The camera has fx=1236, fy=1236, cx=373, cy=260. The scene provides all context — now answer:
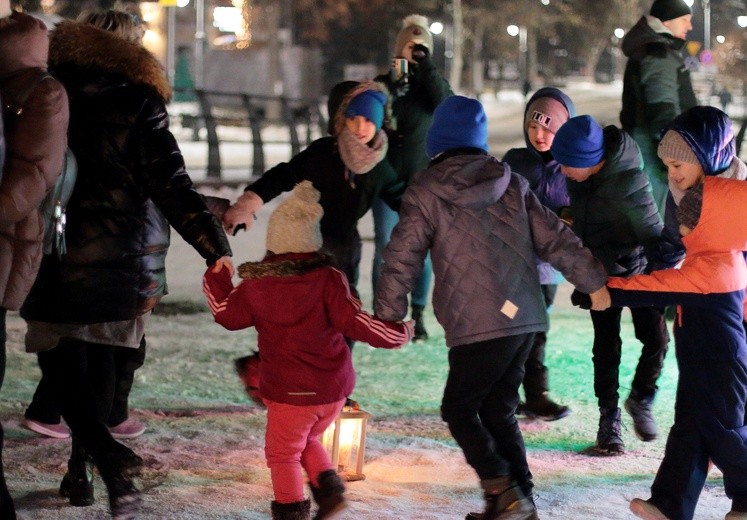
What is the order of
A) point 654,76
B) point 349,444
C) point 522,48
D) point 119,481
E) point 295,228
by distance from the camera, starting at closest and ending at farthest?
point 119,481
point 295,228
point 349,444
point 654,76
point 522,48

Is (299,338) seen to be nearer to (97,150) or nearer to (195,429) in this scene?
(97,150)

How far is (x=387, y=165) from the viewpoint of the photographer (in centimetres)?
647

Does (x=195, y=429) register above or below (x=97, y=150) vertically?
below

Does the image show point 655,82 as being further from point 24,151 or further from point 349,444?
point 24,151

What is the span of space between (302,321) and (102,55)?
1196 mm

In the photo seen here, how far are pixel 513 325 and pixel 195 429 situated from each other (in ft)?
6.53

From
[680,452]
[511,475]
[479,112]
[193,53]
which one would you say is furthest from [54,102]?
[193,53]

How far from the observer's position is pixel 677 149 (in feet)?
14.9

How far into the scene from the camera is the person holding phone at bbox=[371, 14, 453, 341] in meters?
7.18

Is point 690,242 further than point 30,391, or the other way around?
point 30,391

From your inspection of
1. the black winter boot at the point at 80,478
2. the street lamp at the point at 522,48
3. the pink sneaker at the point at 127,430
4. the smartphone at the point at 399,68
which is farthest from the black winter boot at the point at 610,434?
the street lamp at the point at 522,48

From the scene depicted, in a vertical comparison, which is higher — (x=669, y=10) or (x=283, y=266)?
(x=669, y=10)

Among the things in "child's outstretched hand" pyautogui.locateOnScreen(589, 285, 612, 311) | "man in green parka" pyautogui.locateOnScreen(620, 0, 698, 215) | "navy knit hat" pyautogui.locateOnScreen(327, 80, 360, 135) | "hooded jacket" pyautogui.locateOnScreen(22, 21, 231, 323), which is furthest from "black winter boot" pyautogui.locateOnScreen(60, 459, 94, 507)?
"man in green parka" pyautogui.locateOnScreen(620, 0, 698, 215)

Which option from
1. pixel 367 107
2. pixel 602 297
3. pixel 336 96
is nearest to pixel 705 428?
pixel 602 297
